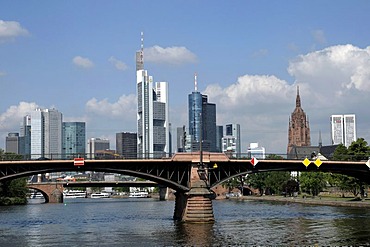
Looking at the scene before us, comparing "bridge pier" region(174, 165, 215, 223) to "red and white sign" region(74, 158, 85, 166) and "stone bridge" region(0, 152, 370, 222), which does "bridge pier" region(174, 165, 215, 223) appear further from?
"red and white sign" region(74, 158, 85, 166)

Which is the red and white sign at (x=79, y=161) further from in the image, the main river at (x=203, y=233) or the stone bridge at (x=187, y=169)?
the main river at (x=203, y=233)

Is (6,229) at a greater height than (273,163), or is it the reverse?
(273,163)

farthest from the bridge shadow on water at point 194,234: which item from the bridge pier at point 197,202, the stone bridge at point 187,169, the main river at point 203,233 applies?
the stone bridge at point 187,169

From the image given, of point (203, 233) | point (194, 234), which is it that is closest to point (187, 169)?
point (203, 233)

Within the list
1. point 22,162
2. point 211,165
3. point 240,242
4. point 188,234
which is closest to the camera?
point 240,242

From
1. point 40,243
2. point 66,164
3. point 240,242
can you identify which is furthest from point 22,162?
point 240,242

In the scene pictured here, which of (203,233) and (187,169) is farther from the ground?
(187,169)

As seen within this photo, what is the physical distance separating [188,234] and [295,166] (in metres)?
34.2

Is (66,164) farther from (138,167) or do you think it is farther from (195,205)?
(195,205)

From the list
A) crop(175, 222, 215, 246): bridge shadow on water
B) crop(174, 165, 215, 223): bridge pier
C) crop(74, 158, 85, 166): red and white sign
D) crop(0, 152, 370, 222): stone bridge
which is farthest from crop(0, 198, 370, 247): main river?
crop(74, 158, 85, 166): red and white sign

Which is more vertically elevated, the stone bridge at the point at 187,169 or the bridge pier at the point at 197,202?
the stone bridge at the point at 187,169

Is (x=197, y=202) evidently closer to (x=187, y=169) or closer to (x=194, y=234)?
(x=187, y=169)

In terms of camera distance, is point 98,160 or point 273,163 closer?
point 98,160

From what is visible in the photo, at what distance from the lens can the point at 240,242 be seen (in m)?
74.6
